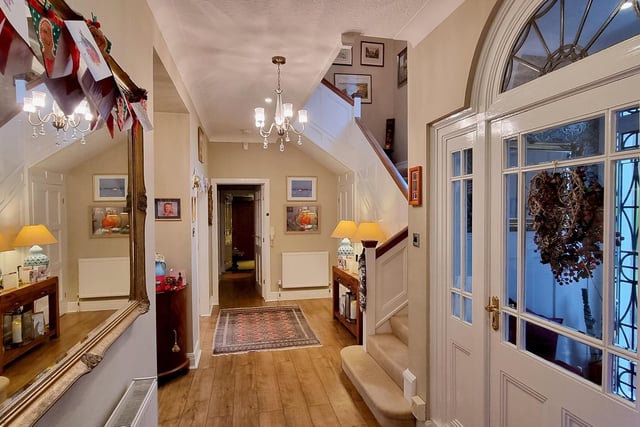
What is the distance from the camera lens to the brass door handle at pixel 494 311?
5.91 feet

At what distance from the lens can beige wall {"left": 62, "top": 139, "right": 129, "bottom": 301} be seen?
3.79ft

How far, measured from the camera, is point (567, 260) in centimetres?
145

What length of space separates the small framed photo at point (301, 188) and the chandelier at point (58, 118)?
491 cm

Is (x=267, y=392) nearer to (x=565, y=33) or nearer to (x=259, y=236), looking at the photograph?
(x=565, y=33)

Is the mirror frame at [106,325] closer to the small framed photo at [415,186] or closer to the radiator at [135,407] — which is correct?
the radiator at [135,407]

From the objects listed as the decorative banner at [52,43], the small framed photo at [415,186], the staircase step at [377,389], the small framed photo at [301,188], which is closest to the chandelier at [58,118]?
the decorative banner at [52,43]

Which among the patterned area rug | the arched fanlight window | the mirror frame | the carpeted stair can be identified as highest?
the arched fanlight window

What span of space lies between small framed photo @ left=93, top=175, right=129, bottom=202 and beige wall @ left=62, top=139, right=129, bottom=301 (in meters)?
0.02

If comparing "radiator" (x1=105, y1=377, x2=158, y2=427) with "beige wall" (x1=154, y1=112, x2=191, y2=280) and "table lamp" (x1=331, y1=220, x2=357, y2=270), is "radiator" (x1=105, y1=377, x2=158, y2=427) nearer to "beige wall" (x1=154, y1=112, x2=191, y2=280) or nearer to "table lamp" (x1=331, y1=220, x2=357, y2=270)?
"beige wall" (x1=154, y1=112, x2=191, y2=280)

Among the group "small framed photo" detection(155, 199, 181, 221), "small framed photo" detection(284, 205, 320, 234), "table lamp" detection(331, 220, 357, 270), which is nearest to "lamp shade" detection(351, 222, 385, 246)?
"table lamp" detection(331, 220, 357, 270)

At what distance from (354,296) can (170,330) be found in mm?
2114

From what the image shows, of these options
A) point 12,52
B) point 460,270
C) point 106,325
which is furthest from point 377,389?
point 12,52

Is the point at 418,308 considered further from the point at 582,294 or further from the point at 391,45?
the point at 391,45

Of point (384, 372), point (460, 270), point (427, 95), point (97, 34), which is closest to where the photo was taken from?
point (97, 34)
